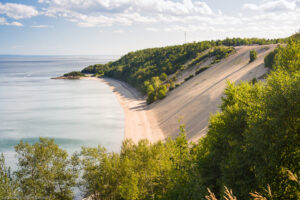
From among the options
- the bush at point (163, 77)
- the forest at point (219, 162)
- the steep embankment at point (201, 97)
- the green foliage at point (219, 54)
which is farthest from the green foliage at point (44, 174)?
the bush at point (163, 77)

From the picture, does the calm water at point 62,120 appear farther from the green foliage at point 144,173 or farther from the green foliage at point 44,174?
the green foliage at point 144,173

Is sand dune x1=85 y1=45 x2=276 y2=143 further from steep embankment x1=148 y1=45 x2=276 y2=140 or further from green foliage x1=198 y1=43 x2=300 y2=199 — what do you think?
green foliage x1=198 y1=43 x2=300 y2=199

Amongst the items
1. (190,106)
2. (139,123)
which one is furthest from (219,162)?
(139,123)

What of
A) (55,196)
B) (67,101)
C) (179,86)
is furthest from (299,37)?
(67,101)

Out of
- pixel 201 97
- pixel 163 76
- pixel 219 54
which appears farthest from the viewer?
pixel 163 76

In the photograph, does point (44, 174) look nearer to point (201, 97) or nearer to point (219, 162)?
point (219, 162)

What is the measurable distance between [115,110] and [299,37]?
47115 mm

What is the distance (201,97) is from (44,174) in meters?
35.9

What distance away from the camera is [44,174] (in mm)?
22938

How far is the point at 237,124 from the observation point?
15734 mm

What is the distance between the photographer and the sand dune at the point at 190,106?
42.5m

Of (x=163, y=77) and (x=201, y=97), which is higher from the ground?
(x=163, y=77)

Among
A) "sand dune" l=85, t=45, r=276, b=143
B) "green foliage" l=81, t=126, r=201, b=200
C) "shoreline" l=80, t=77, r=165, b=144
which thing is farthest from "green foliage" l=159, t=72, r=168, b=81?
"green foliage" l=81, t=126, r=201, b=200

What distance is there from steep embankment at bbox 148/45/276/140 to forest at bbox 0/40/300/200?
12644 mm
